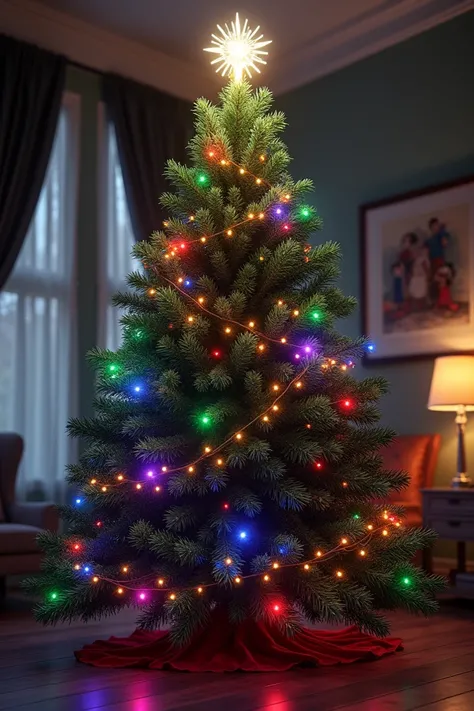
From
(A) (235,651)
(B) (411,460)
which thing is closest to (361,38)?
(B) (411,460)

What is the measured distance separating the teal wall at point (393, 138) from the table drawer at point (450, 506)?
656 millimetres

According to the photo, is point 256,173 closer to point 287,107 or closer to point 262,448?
point 262,448

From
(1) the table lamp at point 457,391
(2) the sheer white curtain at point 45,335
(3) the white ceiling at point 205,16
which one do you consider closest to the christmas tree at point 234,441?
(1) the table lamp at point 457,391

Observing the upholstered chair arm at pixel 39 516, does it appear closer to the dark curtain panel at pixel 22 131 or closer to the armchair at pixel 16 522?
the armchair at pixel 16 522

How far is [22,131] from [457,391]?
9.59 ft

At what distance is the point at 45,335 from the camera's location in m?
5.14

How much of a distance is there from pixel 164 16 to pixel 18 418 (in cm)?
263

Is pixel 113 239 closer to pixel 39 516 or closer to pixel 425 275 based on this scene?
pixel 425 275

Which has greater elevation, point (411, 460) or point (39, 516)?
point (411, 460)

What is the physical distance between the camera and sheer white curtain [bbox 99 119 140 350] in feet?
18.0

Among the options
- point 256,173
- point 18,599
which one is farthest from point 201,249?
point 18,599

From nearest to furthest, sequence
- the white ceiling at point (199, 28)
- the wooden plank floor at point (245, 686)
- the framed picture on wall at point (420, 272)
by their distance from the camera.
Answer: the wooden plank floor at point (245, 686)
the framed picture on wall at point (420, 272)
the white ceiling at point (199, 28)

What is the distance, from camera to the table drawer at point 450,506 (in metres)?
4.04

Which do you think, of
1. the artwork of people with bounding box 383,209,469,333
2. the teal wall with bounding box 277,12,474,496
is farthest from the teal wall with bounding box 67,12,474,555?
the artwork of people with bounding box 383,209,469,333
